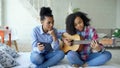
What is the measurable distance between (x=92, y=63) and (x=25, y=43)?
255 centimetres

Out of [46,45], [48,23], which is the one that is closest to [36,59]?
[46,45]

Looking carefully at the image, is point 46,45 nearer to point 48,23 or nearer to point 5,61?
point 48,23

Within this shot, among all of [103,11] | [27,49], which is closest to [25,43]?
[27,49]

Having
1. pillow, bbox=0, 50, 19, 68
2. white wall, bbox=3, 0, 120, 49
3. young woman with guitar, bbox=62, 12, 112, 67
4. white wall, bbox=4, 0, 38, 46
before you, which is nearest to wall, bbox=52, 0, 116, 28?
white wall, bbox=3, 0, 120, 49

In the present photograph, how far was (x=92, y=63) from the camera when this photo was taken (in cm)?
203

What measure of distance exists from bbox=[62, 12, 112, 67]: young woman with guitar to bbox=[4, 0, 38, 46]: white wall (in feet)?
7.62

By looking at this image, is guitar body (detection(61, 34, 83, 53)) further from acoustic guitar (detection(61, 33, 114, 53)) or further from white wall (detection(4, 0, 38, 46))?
white wall (detection(4, 0, 38, 46))

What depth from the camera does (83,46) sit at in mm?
2148

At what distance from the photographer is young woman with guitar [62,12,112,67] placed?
2.03m

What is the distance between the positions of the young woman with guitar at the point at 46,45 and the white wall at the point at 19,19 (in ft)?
7.60

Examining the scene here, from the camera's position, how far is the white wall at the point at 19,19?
4379mm

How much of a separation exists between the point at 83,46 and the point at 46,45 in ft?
1.14

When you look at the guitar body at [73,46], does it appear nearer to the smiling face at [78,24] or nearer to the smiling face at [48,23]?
the smiling face at [78,24]

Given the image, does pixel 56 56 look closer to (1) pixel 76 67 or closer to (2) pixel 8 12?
(1) pixel 76 67
